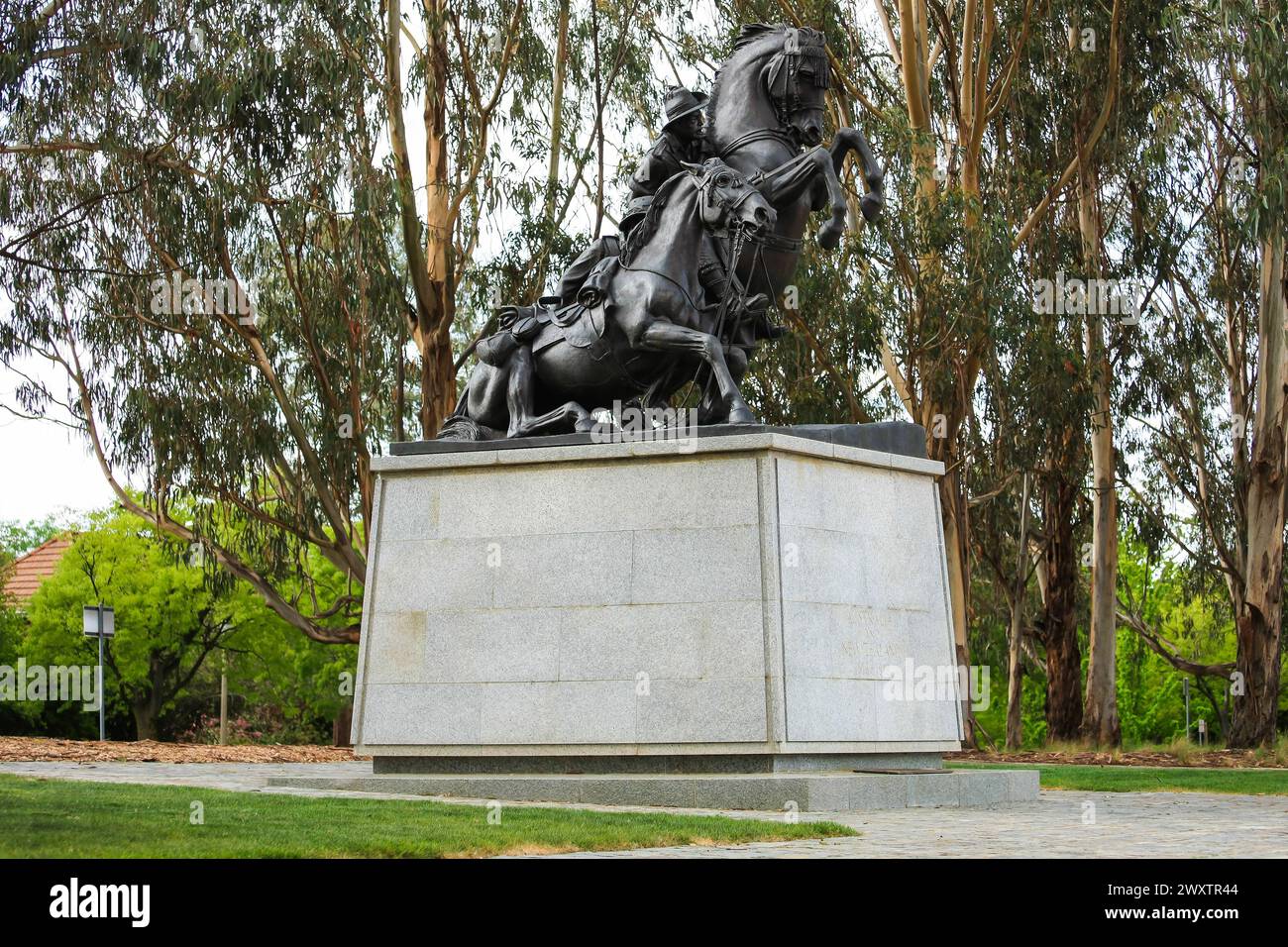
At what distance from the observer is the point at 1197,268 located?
31859 millimetres

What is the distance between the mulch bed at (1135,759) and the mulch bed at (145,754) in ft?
26.7

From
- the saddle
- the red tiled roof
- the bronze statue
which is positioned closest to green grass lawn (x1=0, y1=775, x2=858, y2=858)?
the bronze statue

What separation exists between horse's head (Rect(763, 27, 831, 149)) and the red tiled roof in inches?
1573

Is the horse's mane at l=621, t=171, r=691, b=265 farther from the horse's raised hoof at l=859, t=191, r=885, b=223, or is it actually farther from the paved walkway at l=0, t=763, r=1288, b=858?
the paved walkway at l=0, t=763, r=1288, b=858

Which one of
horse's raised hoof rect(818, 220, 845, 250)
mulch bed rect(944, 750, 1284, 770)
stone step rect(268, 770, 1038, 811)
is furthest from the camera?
mulch bed rect(944, 750, 1284, 770)

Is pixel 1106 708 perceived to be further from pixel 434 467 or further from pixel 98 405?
pixel 434 467

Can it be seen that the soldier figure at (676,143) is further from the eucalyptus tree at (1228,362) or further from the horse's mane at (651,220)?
the eucalyptus tree at (1228,362)

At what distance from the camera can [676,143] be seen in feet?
44.7

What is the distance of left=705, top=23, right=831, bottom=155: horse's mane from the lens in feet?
44.2

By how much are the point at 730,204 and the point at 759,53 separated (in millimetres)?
1493

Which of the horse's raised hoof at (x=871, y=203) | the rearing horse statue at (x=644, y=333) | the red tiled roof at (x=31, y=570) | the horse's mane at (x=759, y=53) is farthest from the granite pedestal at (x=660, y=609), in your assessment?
the red tiled roof at (x=31, y=570)

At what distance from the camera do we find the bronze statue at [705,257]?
13.0 m

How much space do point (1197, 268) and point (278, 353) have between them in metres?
16.6

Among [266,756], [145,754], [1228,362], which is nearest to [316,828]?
A: [145,754]
